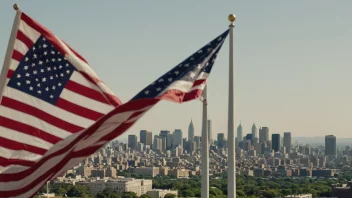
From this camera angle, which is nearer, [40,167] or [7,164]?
[40,167]

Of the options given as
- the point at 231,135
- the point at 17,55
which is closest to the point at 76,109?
the point at 17,55

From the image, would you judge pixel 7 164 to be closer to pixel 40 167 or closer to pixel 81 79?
pixel 40 167

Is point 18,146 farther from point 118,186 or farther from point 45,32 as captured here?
point 118,186

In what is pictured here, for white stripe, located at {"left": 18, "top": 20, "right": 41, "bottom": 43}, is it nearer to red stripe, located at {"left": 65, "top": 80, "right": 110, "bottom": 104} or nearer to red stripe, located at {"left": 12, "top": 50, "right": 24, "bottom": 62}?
red stripe, located at {"left": 12, "top": 50, "right": 24, "bottom": 62}

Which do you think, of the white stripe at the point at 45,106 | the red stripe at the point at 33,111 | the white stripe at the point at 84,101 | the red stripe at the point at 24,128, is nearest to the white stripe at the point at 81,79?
the white stripe at the point at 84,101

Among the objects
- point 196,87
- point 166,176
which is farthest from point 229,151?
point 166,176
